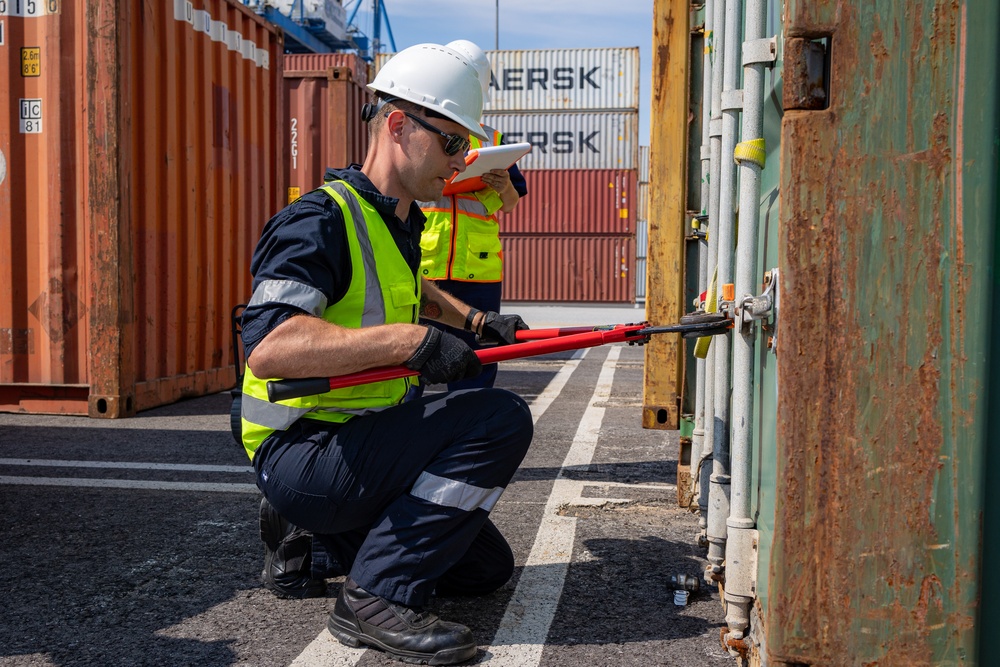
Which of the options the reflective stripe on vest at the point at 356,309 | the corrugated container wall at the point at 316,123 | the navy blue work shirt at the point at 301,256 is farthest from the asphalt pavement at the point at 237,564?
the corrugated container wall at the point at 316,123

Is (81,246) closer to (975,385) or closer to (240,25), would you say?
(240,25)

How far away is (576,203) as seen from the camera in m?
24.8

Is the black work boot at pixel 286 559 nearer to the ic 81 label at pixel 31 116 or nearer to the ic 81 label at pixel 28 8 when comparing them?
the ic 81 label at pixel 31 116

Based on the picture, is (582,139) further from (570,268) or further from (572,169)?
(570,268)

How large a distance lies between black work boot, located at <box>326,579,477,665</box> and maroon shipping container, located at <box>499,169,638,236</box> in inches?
873

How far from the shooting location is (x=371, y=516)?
2.61 meters

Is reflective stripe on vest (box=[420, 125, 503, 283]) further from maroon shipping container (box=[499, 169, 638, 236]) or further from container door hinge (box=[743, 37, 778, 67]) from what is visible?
maroon shipping container (box=[499, 169, 638, 236])

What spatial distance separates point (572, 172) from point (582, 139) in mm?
1065

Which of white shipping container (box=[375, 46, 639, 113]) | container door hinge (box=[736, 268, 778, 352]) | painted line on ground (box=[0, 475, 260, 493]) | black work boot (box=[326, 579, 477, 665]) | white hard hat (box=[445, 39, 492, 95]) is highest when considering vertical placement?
white shipping container (box=[375, 46, 639, 113])

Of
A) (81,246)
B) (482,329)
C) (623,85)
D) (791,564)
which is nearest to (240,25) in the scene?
(81,246)

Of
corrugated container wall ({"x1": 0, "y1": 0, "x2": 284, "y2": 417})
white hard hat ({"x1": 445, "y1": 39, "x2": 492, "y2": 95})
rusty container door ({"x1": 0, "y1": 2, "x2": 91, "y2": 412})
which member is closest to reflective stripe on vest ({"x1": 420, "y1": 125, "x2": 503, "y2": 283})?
white hard hat ({"x1": 445, "y1": 39, "x2": 492, "y2": 95})

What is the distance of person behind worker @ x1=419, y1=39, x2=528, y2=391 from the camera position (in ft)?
14.1

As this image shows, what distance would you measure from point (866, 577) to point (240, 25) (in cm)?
736

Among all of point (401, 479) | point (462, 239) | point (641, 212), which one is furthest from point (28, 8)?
point (641, 212)
